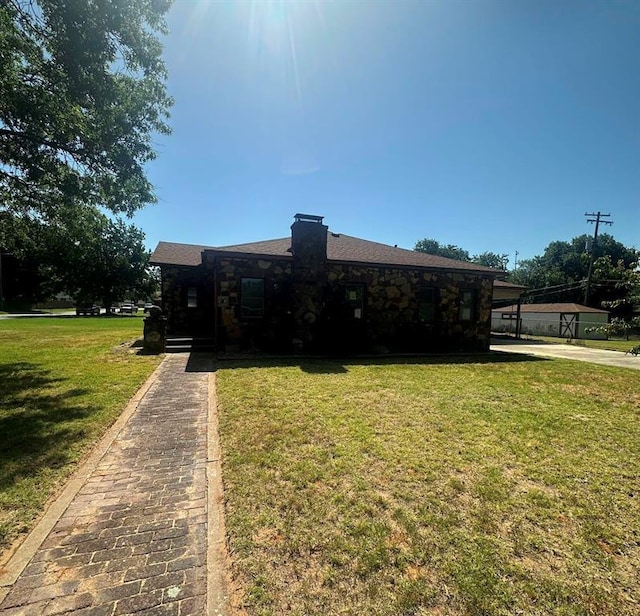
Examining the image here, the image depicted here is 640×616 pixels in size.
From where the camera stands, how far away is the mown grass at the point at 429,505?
190 centimetres

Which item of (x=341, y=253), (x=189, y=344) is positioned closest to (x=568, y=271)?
(x=341, y=253)

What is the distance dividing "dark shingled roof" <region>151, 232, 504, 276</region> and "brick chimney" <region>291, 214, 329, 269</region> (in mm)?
408

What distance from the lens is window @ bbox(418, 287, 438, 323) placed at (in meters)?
12.1

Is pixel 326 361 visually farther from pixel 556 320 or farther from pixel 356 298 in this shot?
pixel 556 320

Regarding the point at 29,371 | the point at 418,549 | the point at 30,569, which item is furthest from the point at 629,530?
the point at 29,371

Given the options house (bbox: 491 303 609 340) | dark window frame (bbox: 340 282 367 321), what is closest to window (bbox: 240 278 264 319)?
dark window frame (bbox: 340 282 367 321)

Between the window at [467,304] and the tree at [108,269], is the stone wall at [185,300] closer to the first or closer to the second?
the window at [467,304]

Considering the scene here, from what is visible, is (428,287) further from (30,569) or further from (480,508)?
(30,569)

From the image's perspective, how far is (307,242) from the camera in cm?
1034

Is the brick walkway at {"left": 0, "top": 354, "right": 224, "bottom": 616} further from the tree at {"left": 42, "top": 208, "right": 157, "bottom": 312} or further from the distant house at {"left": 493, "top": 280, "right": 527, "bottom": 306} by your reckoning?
the tree at {"left": 42, "top": 208, "right": 157, "bottom": 312}

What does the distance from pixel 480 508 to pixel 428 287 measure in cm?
1000

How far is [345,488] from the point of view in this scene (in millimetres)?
2947

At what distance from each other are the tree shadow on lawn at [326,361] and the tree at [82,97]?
5088 millimetres

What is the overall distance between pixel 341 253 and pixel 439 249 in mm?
49306
